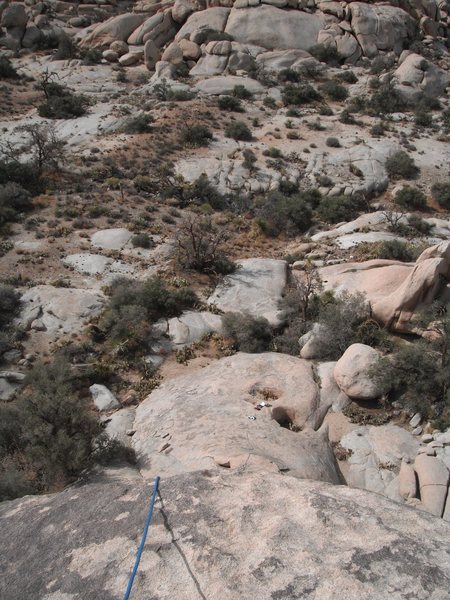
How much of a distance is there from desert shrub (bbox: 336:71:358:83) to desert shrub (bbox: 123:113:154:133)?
19.6m

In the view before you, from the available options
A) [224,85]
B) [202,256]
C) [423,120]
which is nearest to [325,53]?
[224,85]

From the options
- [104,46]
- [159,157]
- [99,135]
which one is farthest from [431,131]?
[104,46]

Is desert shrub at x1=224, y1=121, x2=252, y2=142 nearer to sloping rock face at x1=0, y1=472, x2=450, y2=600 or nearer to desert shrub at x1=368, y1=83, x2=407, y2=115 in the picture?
desert shrub at x1=368, y1=83, x2=407, y2=115

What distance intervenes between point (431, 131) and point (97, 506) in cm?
3578

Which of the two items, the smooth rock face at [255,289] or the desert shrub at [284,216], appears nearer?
the smooth rock face at [255,289]

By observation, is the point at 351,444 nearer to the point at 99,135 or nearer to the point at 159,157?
the point at 159,157

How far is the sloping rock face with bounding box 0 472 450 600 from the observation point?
5090 millimetres

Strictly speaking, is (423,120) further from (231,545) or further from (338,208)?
(231,545)

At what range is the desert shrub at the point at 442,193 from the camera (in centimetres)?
2575

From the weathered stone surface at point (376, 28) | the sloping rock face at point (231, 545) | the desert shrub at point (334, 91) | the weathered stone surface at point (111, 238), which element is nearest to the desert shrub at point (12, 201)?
the weathered stone surface at point (111, 238)

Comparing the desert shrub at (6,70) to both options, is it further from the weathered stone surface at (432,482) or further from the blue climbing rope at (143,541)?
the weathered stone surface at (432,482)

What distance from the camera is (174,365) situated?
586 inches

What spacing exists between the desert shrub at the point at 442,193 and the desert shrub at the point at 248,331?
1633 centimetres

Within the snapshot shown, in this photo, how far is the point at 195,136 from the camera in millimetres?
30266
